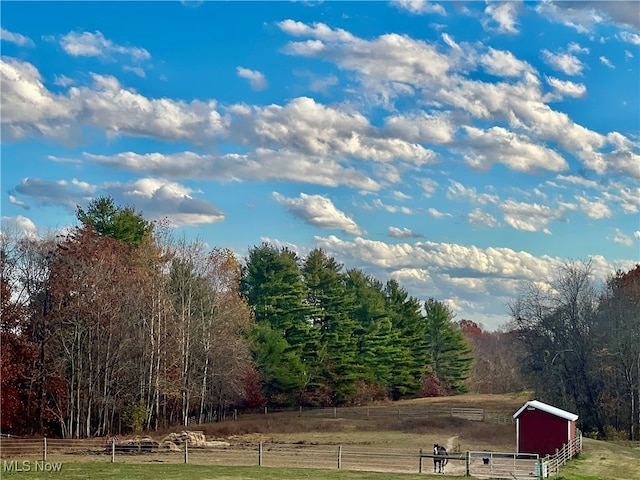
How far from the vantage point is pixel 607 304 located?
63.3 m

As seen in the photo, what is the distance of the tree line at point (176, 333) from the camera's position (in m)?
52.9

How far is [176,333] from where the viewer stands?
63.5 m

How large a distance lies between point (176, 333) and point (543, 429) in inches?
1285

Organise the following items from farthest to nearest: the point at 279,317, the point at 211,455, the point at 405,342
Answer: the point at 405,342
the point at 279,317
the point at 211,455

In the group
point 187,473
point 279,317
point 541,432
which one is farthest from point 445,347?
point 187,473

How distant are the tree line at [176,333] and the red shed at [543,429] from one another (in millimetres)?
28143

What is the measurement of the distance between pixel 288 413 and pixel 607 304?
33.0 meters

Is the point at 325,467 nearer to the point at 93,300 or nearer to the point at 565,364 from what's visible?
the point at 93,300

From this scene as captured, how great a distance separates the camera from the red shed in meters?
41.2

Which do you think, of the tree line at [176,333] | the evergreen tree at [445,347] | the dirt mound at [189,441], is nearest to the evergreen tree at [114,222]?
the tree line at [176,333]

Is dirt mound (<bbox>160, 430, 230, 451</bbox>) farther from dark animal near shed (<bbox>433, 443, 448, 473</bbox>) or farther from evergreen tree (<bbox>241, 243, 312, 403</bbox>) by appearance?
evergreen tree (<bbox>241, 243, 312, 403</bbox>)

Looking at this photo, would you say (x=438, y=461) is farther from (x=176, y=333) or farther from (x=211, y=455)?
(x=176, y=333)

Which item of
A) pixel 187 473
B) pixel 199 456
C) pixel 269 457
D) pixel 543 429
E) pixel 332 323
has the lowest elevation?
pixel 269 457

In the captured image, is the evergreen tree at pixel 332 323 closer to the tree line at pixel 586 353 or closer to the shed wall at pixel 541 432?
the tree line at pixel 586 353
